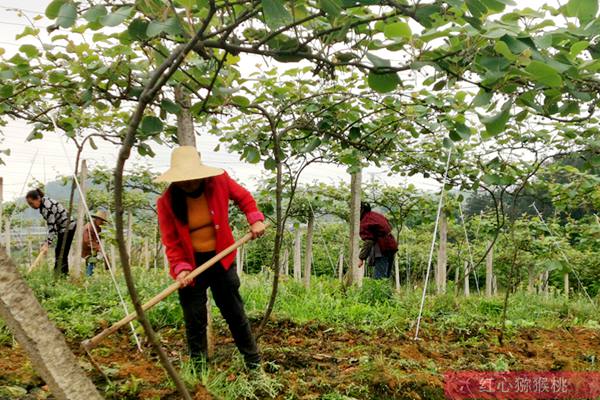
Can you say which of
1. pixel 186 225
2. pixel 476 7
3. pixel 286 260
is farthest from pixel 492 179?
pixel 286 260

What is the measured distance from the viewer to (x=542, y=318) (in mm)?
5348

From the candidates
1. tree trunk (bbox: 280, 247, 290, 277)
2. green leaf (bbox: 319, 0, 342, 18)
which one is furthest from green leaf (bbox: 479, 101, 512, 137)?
tree trunk (bbox: 280, 247, 290, 277)

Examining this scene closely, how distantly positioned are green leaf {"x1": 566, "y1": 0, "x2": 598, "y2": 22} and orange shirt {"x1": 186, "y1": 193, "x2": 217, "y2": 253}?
2036 millimetres

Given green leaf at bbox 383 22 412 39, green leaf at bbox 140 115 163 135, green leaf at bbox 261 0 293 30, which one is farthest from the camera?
green leaf at bbox 140 115 163 135

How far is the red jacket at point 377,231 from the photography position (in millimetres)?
7398

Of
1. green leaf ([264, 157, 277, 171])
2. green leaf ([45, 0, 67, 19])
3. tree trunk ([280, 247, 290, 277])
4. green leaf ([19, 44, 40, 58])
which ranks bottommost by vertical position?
tree trunk ([280, 247, 290, 277])

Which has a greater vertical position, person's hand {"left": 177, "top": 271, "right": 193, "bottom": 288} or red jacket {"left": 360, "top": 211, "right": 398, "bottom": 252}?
person's hand {"left": 177, "top": 271, "right": 193, "bottom": 288}

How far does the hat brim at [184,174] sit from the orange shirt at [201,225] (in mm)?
258

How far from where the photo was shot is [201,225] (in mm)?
2842

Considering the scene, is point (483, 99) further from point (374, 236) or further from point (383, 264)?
point (383, 264)

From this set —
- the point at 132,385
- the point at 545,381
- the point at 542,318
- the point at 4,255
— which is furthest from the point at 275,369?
the point at 542,318

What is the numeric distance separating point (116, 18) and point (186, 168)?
137cm

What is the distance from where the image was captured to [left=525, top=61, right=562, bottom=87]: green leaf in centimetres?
128

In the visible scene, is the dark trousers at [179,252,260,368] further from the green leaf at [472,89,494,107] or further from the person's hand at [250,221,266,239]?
the green leaf at [472,89,494,107]
